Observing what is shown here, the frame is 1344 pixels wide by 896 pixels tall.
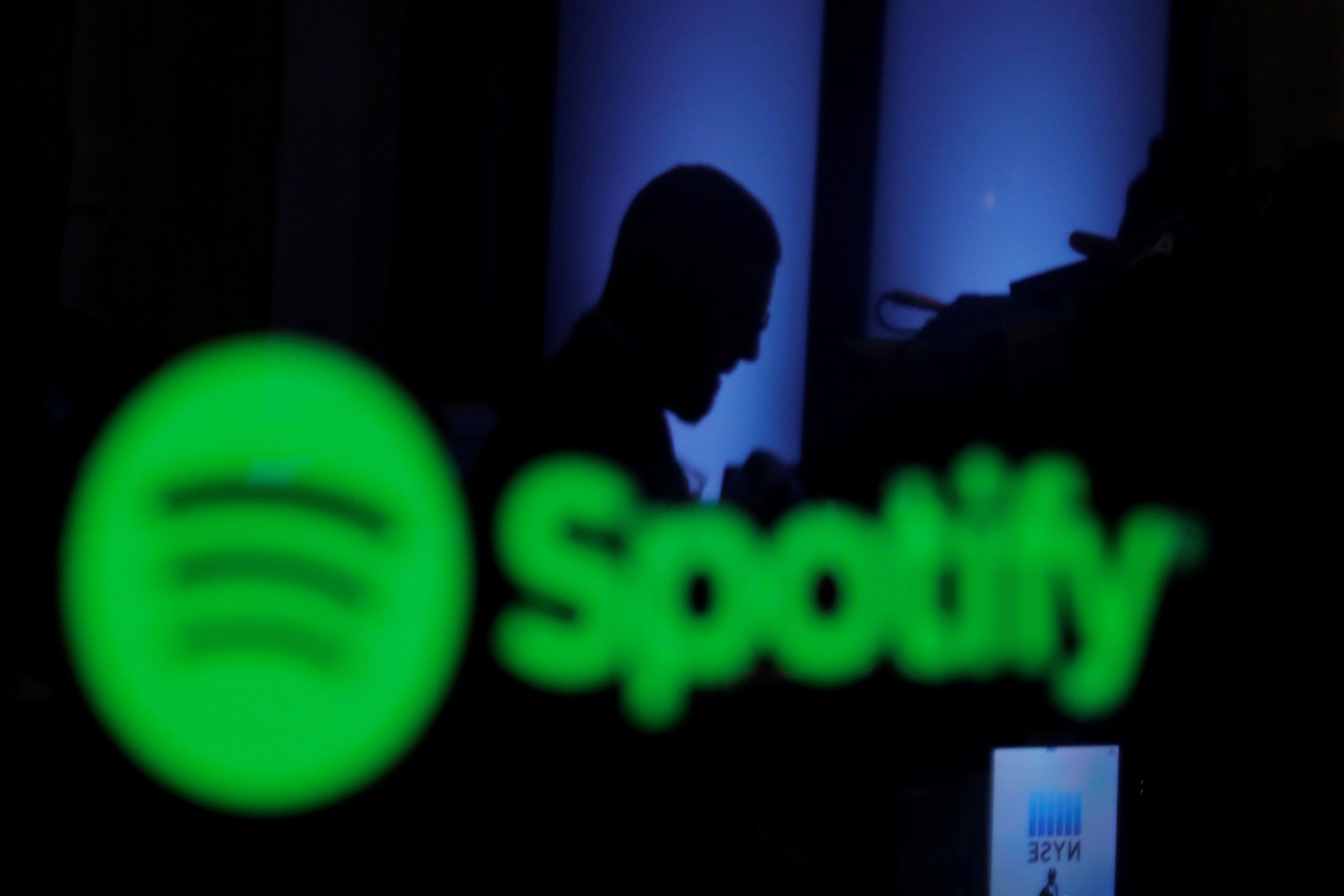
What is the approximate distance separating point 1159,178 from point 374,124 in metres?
1.42

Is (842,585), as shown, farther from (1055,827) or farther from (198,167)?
(198,167)

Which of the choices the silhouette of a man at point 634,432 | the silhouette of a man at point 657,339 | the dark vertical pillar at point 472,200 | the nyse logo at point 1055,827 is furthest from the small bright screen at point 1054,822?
the dark vertical pillar at point 472,200

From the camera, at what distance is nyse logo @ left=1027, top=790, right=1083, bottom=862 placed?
1.34 metres

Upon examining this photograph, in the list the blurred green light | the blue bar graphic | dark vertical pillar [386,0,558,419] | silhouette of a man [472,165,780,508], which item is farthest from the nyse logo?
dark vertical pillar [386,0,558,419]

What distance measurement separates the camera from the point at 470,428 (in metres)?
1.79

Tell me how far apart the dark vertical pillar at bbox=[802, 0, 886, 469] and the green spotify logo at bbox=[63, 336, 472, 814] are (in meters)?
1.04

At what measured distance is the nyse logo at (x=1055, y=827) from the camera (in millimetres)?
1337

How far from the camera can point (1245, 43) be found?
2355mm

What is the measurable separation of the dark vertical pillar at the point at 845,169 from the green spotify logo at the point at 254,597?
104cm

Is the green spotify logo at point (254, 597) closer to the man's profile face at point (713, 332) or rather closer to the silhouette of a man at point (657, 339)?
the silhouette of a man at point (657, 339)

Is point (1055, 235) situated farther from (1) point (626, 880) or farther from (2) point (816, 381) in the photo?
(1) point (626, 880)

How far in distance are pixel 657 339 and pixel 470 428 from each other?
0.47m

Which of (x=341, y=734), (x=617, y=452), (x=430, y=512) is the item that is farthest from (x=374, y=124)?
(x=341, y=734)

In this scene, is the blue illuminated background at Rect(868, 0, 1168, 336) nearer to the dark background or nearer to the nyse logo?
the dark background
